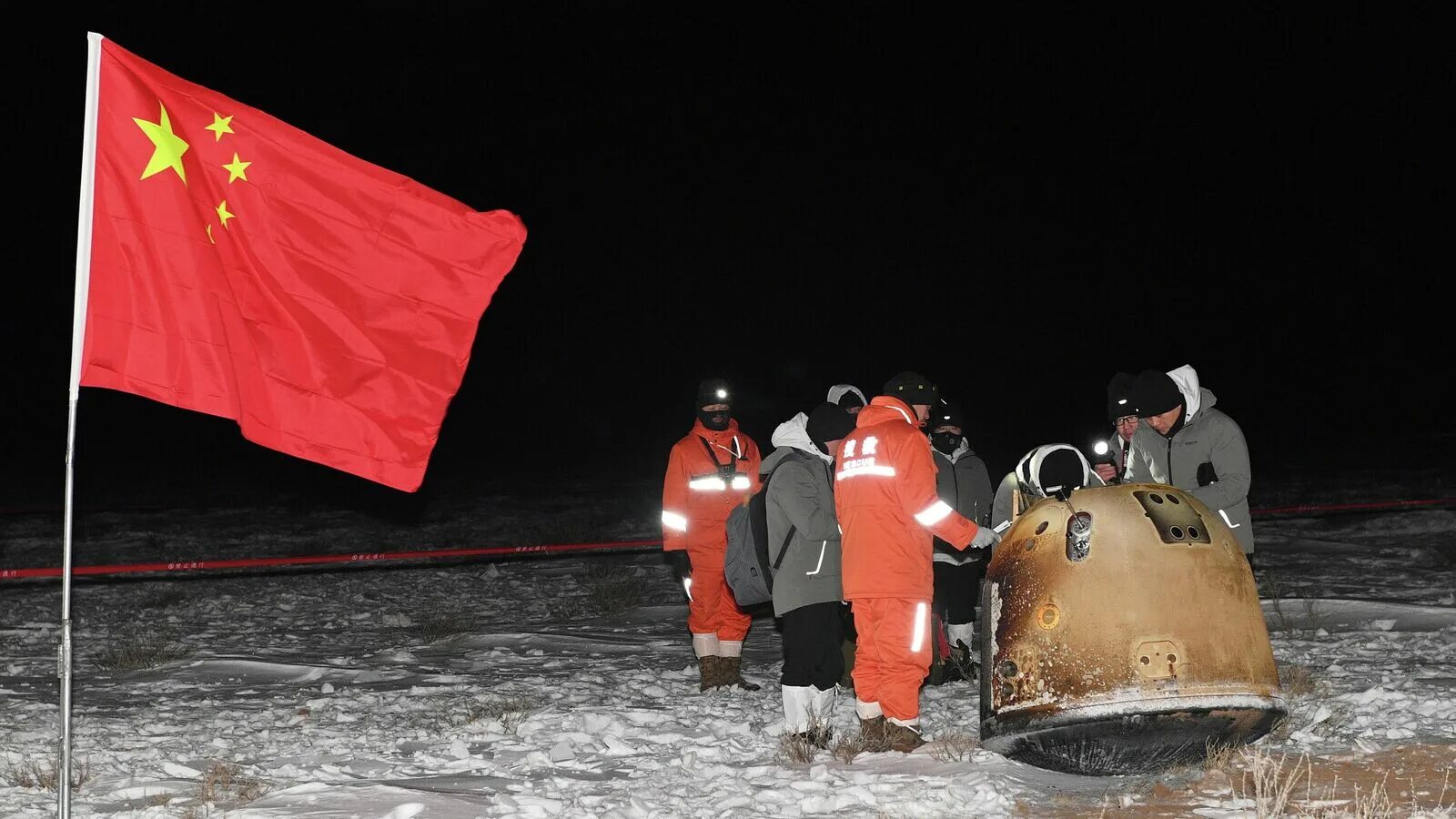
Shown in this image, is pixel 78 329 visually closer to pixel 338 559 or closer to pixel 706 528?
pixel 706 528

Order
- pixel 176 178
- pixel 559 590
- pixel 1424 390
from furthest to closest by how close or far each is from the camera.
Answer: pixel 1424 390
pixel 559 590
pixel 176 178

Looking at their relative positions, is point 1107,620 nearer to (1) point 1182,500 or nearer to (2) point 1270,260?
(1) point 1182,500

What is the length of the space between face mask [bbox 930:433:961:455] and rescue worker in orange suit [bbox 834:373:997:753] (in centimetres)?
224

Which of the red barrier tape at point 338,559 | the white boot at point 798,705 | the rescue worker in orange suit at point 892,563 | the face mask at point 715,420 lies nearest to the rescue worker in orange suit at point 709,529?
the face mask at point 715,420

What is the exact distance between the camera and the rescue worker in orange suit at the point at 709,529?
852 cm

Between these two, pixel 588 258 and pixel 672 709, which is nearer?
pixel 672 709

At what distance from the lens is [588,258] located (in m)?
149

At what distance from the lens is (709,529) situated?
8.55 metres

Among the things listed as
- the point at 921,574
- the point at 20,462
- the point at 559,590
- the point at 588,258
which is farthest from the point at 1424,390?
the point at 588,258

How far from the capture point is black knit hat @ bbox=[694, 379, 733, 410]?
8656mm

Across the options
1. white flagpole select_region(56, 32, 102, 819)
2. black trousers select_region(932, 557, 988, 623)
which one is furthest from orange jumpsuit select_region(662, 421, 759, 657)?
white flagpole select_region(56, 32, 102, 819)

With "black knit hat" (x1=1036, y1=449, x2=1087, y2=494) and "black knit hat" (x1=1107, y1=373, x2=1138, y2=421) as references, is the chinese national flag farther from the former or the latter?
"black knit hat" (x1=1107, y1=373, x2=1138, y2=421)

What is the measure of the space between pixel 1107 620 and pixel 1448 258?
145 meters

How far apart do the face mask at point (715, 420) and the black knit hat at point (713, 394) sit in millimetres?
56
